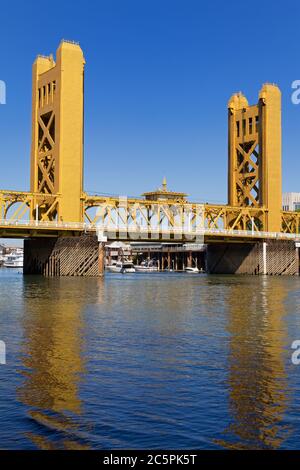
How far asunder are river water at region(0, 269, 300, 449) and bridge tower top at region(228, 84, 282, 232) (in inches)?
3502

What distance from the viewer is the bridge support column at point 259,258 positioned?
112m

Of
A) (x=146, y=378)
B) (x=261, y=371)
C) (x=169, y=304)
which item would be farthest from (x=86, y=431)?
(x=169, y=304)

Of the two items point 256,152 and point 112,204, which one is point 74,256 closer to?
point 112,204

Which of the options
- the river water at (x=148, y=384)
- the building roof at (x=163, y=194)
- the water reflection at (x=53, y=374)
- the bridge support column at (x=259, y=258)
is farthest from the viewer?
the building roof at (x=163, y=194)

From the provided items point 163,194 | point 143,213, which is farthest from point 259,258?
point 163,194

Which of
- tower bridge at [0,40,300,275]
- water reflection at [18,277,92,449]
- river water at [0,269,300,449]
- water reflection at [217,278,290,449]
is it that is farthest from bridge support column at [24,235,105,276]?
water reflection at [217,278,290,449]

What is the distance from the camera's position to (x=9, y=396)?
1562 cm

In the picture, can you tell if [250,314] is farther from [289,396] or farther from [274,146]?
[274,146]

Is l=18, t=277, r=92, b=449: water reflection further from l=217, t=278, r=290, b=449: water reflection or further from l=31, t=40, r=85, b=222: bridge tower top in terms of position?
l=31, t=40, r=85, b=222: bridge tower top

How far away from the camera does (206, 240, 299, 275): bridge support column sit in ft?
366

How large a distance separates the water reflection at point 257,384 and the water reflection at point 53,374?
339cm
